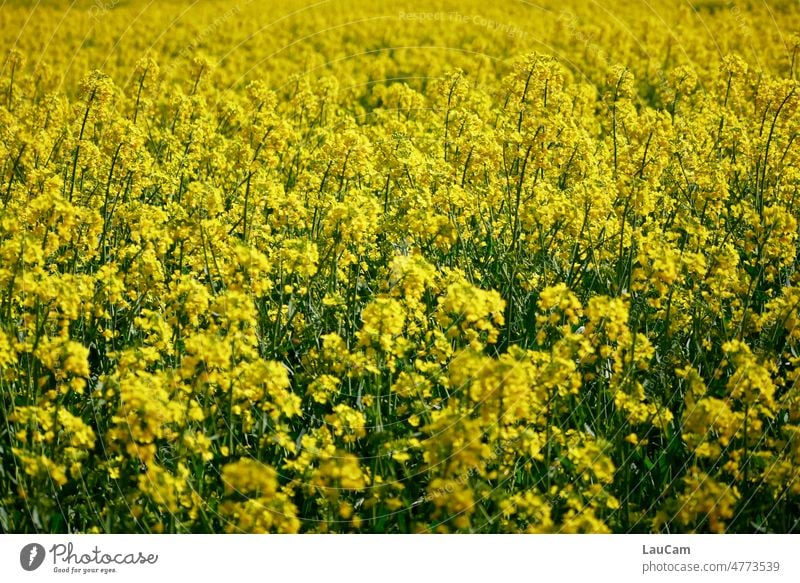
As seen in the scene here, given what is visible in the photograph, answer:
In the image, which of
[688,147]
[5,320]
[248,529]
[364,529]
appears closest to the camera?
[248,529]

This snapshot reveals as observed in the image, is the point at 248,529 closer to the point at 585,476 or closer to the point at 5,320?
the point at 585,476

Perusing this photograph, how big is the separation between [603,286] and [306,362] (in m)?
1.82

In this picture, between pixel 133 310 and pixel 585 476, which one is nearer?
pixel 585 476

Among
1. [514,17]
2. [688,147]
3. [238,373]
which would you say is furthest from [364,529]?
[514,17]

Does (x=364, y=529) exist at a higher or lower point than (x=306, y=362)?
lower
